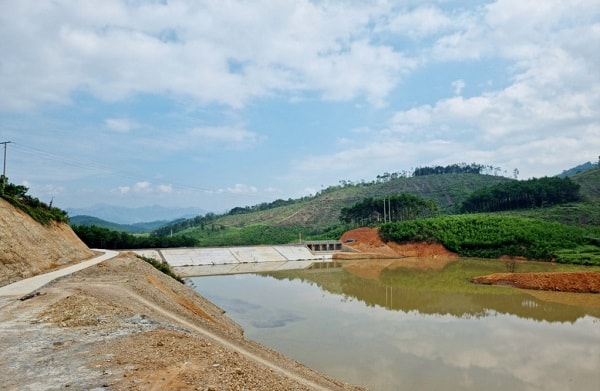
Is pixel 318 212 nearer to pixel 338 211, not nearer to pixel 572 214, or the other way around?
pixel 338 211

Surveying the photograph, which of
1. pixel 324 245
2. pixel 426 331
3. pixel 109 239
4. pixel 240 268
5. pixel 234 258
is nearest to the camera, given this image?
pixel 426 331

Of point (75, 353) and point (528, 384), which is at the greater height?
point (75, 353)

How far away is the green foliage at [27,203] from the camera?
2719cm

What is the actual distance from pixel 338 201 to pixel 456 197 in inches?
1304

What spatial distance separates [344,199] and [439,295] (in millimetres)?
95545

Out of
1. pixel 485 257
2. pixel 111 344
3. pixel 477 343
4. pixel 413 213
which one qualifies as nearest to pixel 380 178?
pixel 413 213

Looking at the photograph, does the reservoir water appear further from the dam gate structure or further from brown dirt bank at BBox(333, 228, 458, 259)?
the dam gate structure

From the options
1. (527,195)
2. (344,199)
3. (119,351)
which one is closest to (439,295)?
(119,351)

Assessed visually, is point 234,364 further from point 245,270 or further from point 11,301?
point 245,270

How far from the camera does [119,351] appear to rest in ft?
31.0

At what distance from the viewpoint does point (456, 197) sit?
4646 inches

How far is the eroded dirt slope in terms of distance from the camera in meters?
20.9

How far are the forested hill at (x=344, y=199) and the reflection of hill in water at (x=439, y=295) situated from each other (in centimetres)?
5891

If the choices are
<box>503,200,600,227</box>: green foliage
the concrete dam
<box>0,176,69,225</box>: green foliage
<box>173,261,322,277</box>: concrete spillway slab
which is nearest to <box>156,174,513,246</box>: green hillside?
the concrete dam
